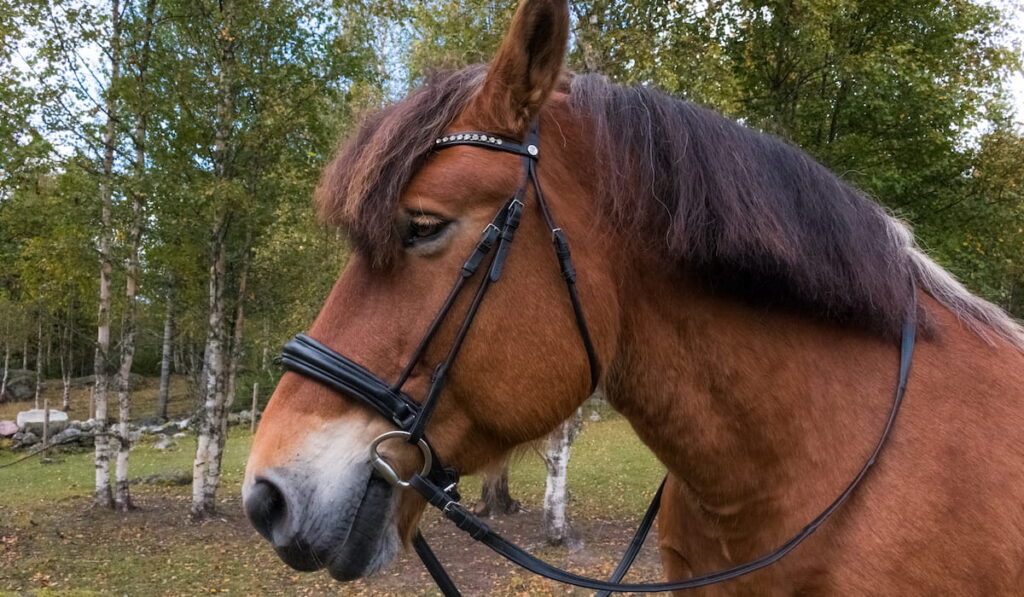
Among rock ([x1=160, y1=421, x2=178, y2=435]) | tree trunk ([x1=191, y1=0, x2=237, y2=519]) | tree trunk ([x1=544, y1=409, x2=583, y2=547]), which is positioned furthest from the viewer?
rock ([x1=160, y1=421, x2=178, y2=435])

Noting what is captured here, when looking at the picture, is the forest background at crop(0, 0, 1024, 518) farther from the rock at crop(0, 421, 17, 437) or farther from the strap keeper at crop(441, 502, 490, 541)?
the rock at crop(0, 421, 17, 437)

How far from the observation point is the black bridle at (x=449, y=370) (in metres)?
1.60

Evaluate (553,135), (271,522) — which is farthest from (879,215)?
(271,522)

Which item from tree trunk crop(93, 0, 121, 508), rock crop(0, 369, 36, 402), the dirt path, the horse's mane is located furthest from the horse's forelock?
rock crop(0, 369, 36, 402)

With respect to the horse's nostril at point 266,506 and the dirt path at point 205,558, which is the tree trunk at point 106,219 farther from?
the horse's nostril at point 266,506

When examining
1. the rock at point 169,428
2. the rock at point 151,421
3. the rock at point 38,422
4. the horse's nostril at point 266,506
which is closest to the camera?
the horse's nostril at point 266,506

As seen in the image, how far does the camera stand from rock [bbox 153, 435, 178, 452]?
74.3 ft

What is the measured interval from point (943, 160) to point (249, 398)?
2991cm

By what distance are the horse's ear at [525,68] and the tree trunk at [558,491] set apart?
7.85 metres

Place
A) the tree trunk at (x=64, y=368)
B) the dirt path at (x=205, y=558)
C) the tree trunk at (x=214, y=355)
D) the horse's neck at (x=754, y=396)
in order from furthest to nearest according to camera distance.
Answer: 1. the tree trunk at (x=64, y=368)
2. the tree trunk at (x=214, y=355)
3. the dirt path at (x=205, y=558)
4. the horse's neck at (x=754, y=396)

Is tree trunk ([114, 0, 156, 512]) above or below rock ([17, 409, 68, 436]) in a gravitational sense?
above

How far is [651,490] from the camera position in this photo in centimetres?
1413

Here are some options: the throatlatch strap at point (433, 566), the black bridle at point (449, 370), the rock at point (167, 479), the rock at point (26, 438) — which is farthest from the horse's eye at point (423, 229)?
the rock at point (26, 438)

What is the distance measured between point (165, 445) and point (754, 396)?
25744 mm
